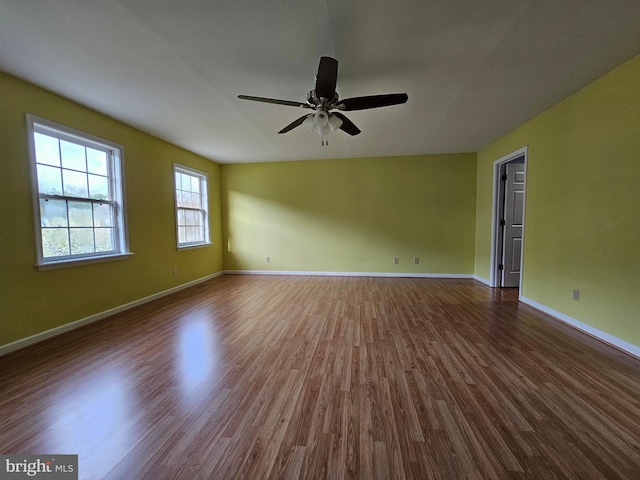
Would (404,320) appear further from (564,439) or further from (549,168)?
(549,168)

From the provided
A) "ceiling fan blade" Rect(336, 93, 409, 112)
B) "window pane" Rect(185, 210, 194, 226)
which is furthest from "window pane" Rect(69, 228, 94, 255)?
"ceiling fan blade" Rect(336, 93, 409, 112)

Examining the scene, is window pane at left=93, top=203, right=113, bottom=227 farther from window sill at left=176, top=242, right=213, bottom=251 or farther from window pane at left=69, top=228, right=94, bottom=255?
window sill at left=176, top=242, right=213, bottom=251

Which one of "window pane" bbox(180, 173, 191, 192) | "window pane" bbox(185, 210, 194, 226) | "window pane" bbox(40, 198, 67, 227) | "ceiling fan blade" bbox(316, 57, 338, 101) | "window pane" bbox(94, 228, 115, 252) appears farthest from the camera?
"window pane" bbox(185, 210, 194, 226)

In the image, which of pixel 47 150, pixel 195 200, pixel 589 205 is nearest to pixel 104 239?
pixel 47 150

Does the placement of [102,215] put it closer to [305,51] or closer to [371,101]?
[305,51]

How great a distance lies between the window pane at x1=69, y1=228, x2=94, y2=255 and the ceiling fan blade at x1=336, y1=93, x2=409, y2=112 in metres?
3.18

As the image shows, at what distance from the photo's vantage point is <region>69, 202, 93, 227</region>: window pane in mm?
2902

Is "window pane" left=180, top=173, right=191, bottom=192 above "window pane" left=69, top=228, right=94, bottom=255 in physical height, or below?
above

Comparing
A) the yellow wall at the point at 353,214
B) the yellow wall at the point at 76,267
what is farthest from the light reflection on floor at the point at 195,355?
the yellow wall at the point at 353,214

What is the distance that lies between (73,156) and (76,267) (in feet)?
4.07

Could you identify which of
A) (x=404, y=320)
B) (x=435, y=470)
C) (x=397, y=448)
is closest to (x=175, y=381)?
(x=397, y=448)

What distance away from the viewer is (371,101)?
2.23 meters

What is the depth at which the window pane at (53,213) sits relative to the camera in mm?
2619

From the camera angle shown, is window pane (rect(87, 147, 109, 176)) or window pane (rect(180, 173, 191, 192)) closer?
window pane (rect(87, 147, 109, 176))
